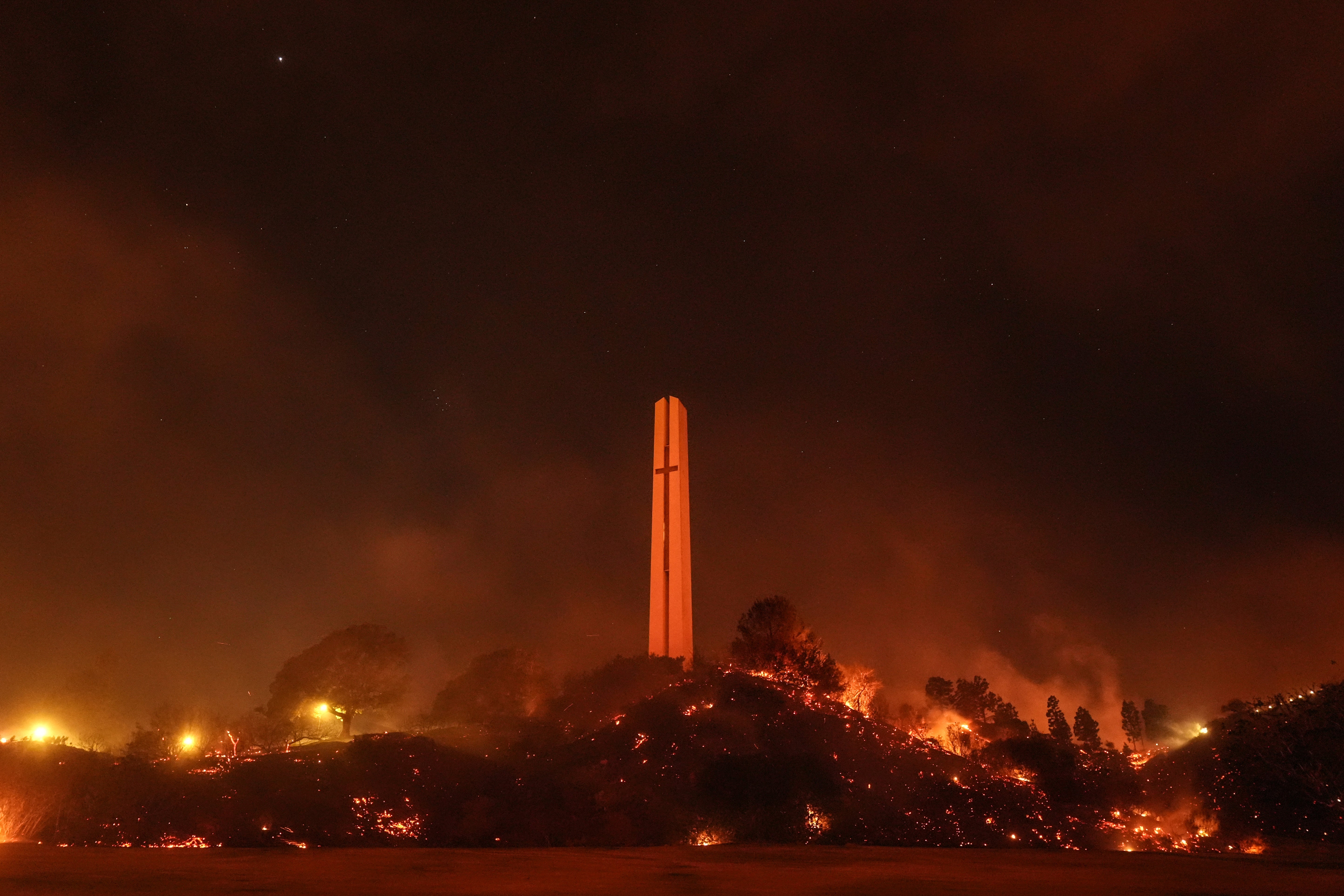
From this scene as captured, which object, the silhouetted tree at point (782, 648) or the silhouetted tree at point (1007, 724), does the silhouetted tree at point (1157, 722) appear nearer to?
the silhouetted tree at point (1007, 724)

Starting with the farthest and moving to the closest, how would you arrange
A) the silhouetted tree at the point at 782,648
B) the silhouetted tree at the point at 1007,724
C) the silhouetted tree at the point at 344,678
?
1. the silhouetted tree at the point at 1007,724
2. the silhouetted tree at the point at 344,678
3. the silhouetted tree at the point at 782,648

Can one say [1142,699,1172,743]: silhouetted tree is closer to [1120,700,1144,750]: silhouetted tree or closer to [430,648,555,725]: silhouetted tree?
[1120,700,1144,750]: silhouetted tree

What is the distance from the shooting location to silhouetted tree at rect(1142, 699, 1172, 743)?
126 m

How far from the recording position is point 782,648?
47.8m

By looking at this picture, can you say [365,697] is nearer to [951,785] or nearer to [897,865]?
[951,785]

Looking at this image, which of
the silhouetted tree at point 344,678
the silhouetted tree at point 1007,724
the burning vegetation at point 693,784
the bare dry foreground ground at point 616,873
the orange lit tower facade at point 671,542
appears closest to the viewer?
the bare dry foreground ground at point 616,873

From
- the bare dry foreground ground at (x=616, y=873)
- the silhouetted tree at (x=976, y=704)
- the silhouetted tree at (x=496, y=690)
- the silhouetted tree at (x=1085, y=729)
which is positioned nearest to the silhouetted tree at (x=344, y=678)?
the silhouetted tree at (x=496, y=690)

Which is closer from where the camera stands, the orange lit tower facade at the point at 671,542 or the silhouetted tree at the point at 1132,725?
the orange lit tower facade at the point at 671,542

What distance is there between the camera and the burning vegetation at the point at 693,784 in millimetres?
19578

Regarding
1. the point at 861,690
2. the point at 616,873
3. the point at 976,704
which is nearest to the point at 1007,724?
the point at 976,704

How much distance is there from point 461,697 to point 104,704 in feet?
104

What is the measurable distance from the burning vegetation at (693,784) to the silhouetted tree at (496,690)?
60.6ft

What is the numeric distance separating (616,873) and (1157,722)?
153 m

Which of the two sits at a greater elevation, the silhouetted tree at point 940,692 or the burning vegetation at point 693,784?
the silhouetted tree at point 940,692
